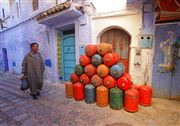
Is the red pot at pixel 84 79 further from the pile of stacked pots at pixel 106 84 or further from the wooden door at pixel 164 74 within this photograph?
the wooden door at pixel 164 74

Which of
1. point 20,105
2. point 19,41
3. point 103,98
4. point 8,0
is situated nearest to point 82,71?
point 103,98

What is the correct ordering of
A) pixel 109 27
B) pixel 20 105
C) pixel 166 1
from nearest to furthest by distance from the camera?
1. pixel 166 1
2. pixel 20 105
3. pixel 109 27

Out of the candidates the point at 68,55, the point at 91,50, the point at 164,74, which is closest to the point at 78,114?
the point at 91,50

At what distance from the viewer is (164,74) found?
4.03 m

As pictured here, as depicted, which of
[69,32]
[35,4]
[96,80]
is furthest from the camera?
[35,4]

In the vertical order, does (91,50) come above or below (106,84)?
above

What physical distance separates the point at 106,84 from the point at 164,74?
72.5 inches

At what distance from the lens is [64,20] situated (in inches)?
224

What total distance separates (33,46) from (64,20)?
2.02m

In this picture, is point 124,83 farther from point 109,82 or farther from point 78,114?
point 78,114

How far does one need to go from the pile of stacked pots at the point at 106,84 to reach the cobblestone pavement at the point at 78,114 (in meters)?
0.19

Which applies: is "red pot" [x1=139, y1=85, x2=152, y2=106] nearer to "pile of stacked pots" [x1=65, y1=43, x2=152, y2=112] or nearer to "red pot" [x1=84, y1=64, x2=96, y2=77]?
"pile of stacked pots" [x1=65, y1=43, x2=152, y2=112]

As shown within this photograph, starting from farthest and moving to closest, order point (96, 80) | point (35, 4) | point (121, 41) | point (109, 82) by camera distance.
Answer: point (35, 4), point (121, 41), point (96, 80), point (109, 82)

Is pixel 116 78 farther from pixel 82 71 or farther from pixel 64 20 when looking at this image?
pixel 64 20
